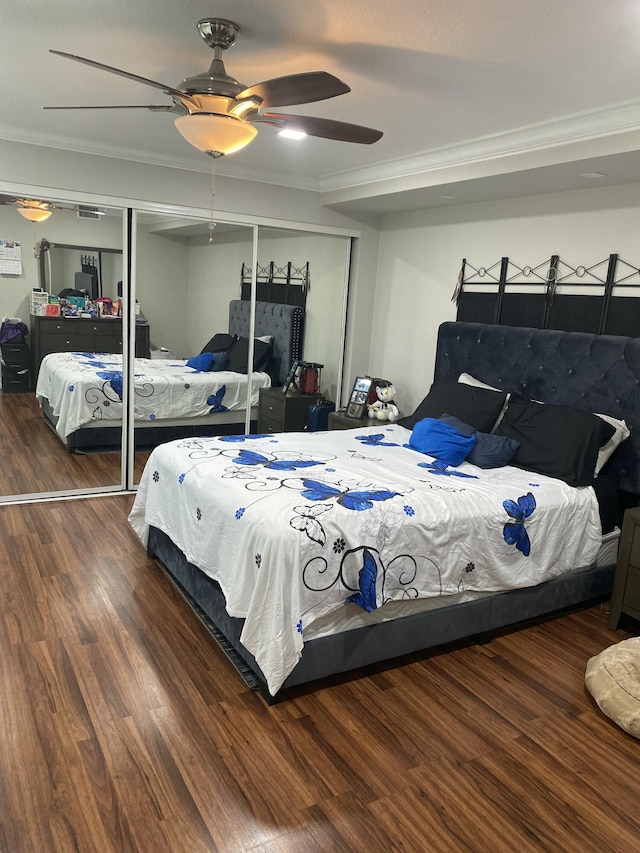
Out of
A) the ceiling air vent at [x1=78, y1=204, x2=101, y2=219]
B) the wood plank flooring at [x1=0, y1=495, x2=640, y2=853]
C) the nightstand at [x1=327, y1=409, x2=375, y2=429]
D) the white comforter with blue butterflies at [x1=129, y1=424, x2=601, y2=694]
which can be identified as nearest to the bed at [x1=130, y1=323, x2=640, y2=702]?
the white comforter with blue butterflies at [x1=129, y1=424, x2=601, y2=694]

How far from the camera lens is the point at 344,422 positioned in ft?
16.5

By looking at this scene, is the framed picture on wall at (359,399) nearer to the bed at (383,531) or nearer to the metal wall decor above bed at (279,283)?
the metal wall decor above bed at (279,283)

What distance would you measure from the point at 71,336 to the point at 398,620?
3045mm

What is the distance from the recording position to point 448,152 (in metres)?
3.81

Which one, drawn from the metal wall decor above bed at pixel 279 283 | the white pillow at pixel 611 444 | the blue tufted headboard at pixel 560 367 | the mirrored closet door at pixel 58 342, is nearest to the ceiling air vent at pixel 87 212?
the mirrored closet door at pixel 58 342

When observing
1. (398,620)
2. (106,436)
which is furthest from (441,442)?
(106,436)

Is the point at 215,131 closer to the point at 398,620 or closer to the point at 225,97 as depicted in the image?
→ the point at 225,97

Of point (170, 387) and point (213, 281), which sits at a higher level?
point (213, 281)

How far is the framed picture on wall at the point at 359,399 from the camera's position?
16.6ft

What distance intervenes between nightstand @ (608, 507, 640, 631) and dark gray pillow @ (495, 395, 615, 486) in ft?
1.04

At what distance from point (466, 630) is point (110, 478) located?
296 centimetres

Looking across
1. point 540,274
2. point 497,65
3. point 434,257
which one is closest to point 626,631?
point 540,274

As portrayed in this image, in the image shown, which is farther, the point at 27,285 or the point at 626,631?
the point at 27,285

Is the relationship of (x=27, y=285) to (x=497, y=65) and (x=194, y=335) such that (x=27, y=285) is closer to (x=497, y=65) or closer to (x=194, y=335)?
(x=194, y=335)
